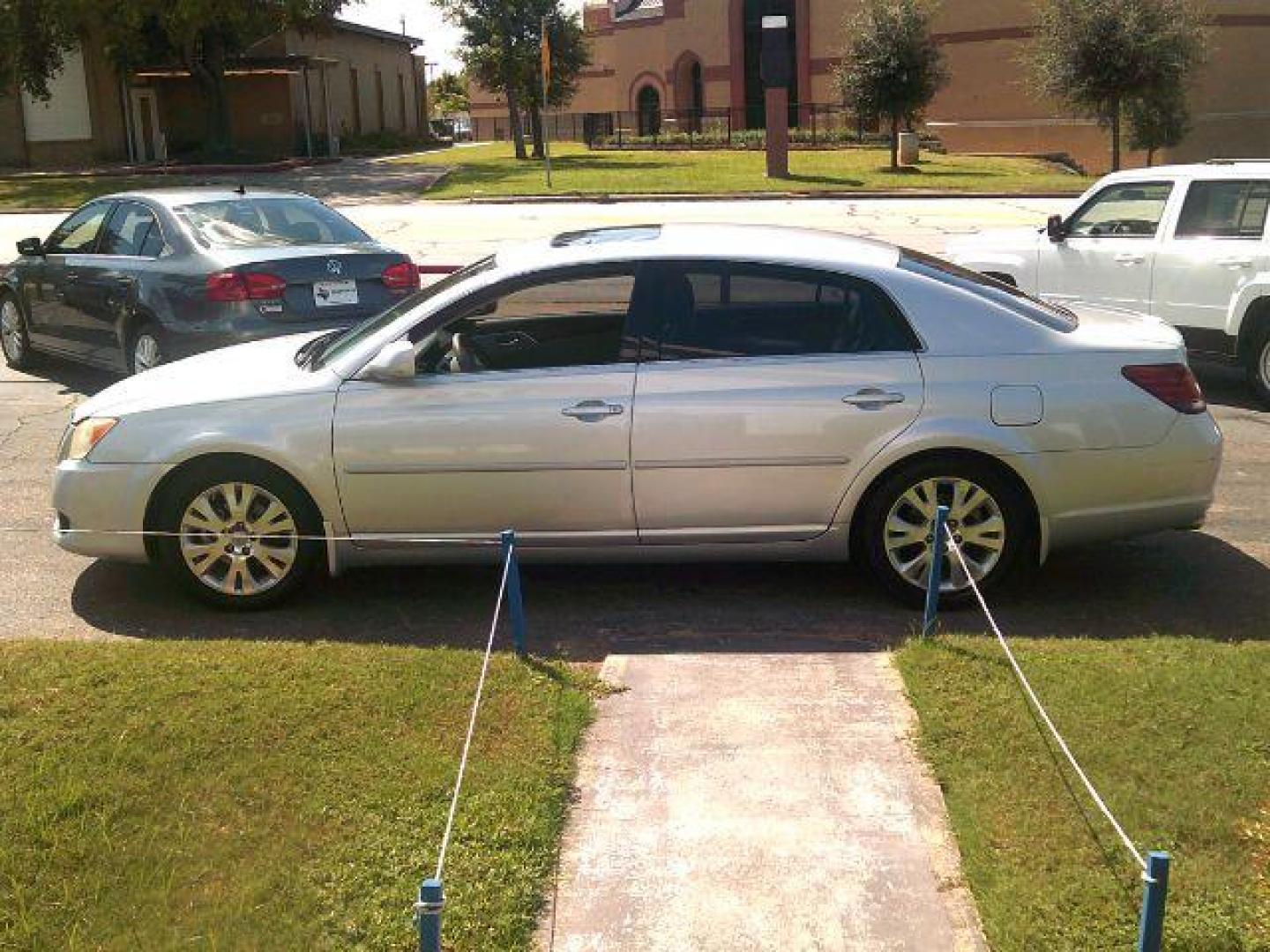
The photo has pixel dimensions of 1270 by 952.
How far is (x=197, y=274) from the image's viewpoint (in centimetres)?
920

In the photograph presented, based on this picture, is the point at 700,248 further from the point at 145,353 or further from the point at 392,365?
the point at 145,353

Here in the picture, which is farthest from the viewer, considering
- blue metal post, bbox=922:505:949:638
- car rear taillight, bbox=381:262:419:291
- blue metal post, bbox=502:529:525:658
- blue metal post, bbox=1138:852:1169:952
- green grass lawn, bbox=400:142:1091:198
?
green grass lawn, bbox=400:142:1091:198

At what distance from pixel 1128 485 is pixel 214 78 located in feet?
141

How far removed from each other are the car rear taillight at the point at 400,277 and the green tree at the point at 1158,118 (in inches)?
1259

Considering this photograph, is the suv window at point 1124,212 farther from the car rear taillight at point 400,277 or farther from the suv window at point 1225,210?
the car rear taillight at point 400,277

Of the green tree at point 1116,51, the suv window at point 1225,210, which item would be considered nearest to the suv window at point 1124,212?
the suv window at point 1225,210

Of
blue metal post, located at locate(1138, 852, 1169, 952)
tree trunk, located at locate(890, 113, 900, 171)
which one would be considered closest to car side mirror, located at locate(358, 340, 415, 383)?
blue metal post, located at locate(1138, 852, 1169, 952)

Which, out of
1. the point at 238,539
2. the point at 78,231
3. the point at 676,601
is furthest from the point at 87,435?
the point at 78,231

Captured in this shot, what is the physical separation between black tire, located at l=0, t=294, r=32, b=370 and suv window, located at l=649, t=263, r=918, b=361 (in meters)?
7.68

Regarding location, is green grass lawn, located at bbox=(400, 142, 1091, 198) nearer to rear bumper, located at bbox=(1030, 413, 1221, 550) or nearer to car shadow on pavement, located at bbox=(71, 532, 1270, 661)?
car shadow on pavement, located at bbox=(71, 532, 1270, 661)

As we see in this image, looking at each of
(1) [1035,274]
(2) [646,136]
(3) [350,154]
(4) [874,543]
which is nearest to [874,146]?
(2) [646,136]

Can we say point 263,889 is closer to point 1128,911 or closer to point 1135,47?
point 1128,911

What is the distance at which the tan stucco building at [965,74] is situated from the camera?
47312 mm

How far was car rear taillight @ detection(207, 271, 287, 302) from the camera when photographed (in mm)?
9039
